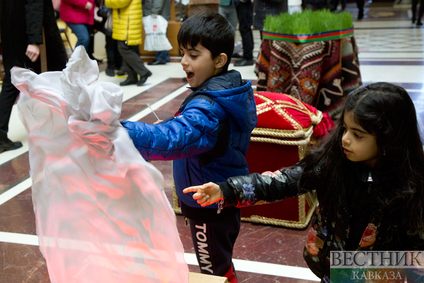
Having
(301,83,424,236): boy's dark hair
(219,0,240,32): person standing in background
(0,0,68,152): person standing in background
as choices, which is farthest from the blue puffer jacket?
(219,0,240,32): person standing in background

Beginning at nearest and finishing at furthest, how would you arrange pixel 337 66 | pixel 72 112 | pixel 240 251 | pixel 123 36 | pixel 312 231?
pixel 72 112 < pixel 312 231 < pixel 240 251 < pixel 337 66 < pixel 123 36

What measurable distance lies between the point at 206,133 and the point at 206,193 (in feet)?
0.60

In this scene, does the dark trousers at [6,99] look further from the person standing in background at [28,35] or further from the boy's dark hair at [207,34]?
the boy's dark hair at [207,34]

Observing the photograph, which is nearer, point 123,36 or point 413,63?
point 123,36

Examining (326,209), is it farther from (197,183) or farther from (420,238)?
(197,183)

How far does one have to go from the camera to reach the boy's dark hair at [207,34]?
4.78 ft

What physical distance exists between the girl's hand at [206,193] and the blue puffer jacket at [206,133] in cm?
10

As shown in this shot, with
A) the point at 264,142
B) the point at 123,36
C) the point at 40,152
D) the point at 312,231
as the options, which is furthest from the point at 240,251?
the point at 123,36

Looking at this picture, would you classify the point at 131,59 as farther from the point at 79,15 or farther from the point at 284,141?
the point at 284,141

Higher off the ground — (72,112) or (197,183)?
(72,112)

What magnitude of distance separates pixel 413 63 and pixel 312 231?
6313 mm

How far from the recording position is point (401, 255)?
138 cm

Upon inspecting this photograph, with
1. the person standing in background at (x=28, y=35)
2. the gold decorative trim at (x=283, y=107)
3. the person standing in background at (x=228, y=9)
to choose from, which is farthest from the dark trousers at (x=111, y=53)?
the gold decorative trim at (x=283, y=107)

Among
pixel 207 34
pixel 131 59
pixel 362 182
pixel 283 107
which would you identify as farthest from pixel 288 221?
pixel 131 59
